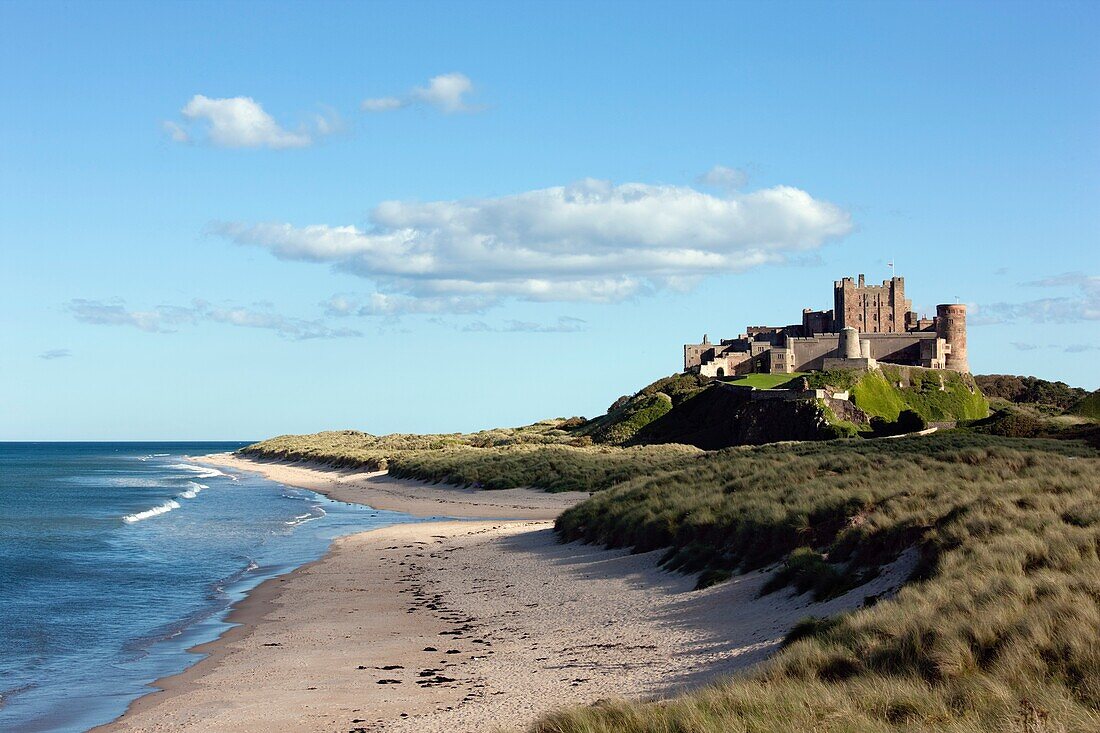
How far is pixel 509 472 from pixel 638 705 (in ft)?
145

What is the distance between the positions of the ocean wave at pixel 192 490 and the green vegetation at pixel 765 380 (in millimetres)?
39757

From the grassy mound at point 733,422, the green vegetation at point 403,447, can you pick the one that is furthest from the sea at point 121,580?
the grassy mound at point 733,422

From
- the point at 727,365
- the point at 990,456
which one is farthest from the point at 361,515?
the point at 727,365

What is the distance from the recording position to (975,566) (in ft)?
37.9

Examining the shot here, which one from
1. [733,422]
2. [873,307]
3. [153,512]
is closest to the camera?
[153,512]

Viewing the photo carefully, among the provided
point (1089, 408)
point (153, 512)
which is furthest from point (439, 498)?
point (1089, 408)

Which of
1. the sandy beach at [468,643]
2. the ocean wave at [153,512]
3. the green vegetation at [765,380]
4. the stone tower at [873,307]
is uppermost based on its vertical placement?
the stone tower at [873,307]

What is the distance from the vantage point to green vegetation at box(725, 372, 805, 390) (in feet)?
237

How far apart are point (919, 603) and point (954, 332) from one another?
7715cm

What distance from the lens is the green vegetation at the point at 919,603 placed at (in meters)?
7.77

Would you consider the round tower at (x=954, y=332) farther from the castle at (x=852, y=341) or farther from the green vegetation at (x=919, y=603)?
the green vegetation at (x=919, y=603)

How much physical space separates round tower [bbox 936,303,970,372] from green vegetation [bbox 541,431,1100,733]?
205 feet

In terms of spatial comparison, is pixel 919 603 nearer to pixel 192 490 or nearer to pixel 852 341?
pixel 192 490

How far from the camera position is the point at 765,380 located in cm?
7519
